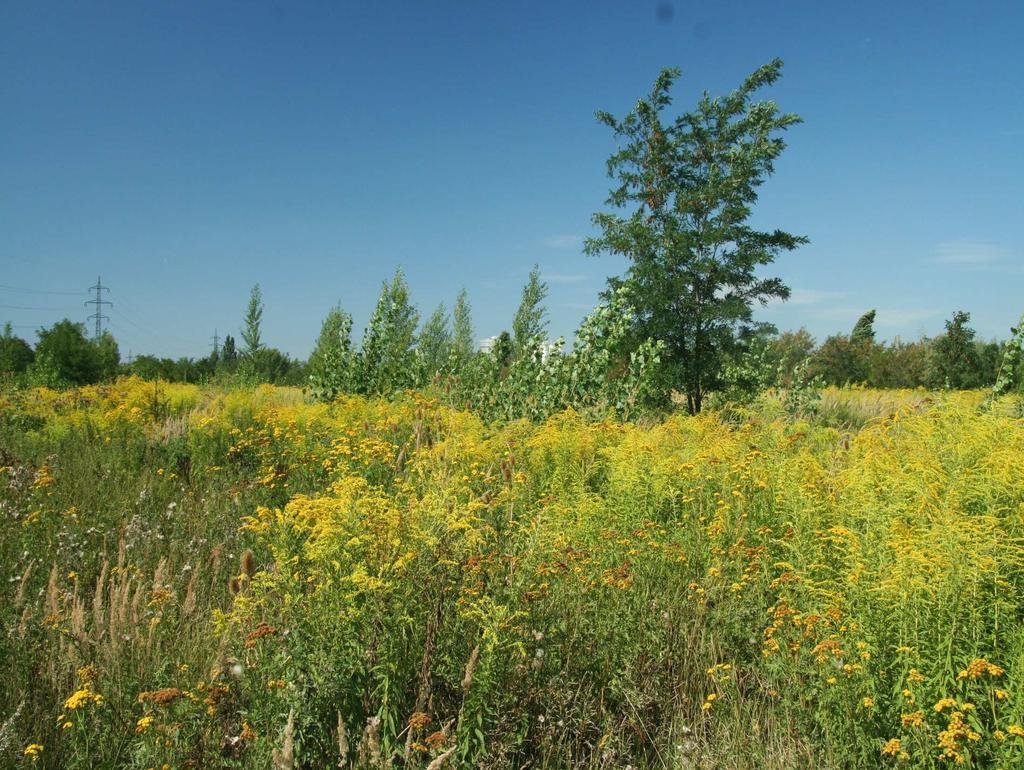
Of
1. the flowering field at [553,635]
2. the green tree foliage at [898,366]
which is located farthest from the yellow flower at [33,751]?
the green tree foliage at [898,366]

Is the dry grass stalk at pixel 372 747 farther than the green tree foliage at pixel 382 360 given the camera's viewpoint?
No

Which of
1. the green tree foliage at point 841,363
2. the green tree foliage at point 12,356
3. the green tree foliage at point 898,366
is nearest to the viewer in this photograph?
the green tree foliage at point 12,356

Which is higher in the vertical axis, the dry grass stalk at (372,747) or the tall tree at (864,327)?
the tall tree at (864,327)

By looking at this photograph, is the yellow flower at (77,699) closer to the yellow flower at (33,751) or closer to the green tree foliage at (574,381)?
the yellow flower at (33,751)

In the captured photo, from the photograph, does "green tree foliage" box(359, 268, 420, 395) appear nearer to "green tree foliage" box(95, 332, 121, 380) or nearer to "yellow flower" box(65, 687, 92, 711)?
"yellow flower" box(65, 687, 92, 711)

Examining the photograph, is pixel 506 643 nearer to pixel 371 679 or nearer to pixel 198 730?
pixel 371 679

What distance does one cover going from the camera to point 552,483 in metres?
4.82

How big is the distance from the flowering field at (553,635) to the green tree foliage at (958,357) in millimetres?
21062

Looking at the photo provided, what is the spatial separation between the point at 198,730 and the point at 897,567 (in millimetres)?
2718

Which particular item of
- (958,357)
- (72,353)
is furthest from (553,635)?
(72,353)

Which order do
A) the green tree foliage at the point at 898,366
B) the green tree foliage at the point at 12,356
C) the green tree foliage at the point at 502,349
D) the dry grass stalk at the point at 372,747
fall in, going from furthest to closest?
the green tree foliage at the point at 898,366 < the green tree foliage at the point at 12,356 < the green tree foliage at the point at 502,349 < the dry grass stalk at the point at 372,747

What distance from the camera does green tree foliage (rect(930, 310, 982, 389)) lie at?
2150cm

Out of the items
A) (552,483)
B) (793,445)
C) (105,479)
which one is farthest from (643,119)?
(105,479)

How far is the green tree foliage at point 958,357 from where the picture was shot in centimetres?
2150
